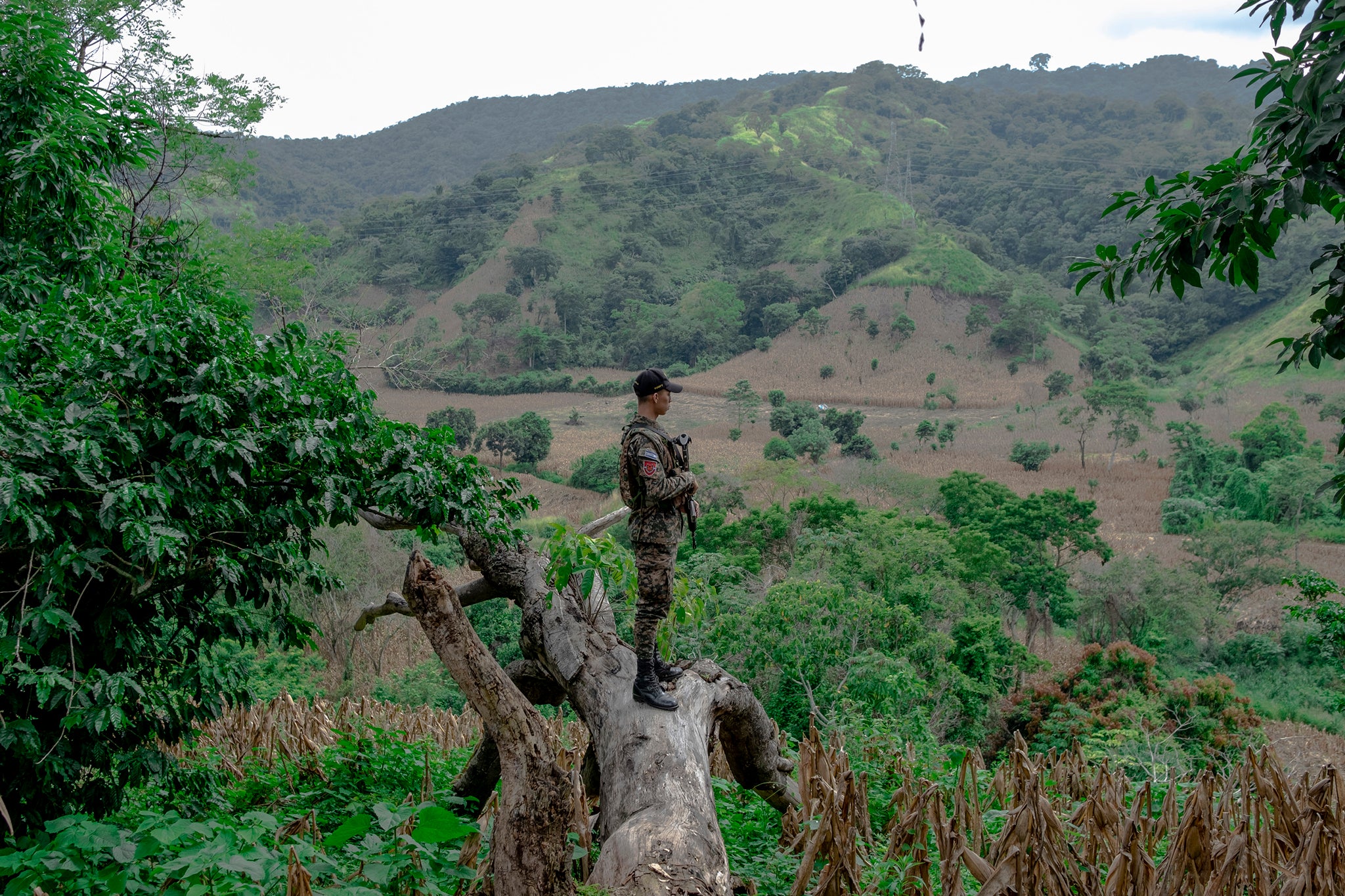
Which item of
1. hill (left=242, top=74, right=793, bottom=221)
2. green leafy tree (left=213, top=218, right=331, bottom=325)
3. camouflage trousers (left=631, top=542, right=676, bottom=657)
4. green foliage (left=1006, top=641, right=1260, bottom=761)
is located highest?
hill (left=242, top=74, right=793, bottom=221)

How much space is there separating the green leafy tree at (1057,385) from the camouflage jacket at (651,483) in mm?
41343

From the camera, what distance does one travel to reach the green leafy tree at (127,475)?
290cm

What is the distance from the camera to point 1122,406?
3111cm

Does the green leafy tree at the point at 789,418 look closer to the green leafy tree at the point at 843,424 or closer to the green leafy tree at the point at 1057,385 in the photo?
the green leafy tree at the point at 843,424

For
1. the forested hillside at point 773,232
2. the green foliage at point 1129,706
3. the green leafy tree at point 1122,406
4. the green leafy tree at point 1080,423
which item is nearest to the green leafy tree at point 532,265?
the forested hillside at point 773,232

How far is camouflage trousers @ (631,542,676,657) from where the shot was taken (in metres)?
3.66

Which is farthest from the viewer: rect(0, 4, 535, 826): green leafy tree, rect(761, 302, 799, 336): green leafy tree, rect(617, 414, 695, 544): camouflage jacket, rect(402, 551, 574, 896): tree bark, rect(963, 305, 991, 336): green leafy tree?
rect(761, 302, 799, 336): green leafy tree

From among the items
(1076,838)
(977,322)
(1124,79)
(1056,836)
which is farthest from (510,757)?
(1124,79)

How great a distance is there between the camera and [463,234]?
62.2 m

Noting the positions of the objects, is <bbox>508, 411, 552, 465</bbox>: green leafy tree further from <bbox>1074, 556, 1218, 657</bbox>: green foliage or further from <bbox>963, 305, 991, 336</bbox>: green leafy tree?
<bbox>963, 305, 991, 336</bbox>: green leafy tree

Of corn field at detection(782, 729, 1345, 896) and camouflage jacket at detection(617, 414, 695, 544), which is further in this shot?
camouflage jacket at detection(617, 414, 695, 544)

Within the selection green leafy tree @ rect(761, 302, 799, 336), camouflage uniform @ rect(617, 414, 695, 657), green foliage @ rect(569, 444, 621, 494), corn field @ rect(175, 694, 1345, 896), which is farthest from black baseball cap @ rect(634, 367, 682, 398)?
green leafy tree @ rect(761, 302, 799, 336)

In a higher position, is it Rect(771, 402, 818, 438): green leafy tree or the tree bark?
the tree bark

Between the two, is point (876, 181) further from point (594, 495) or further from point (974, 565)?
point (974, 565)
